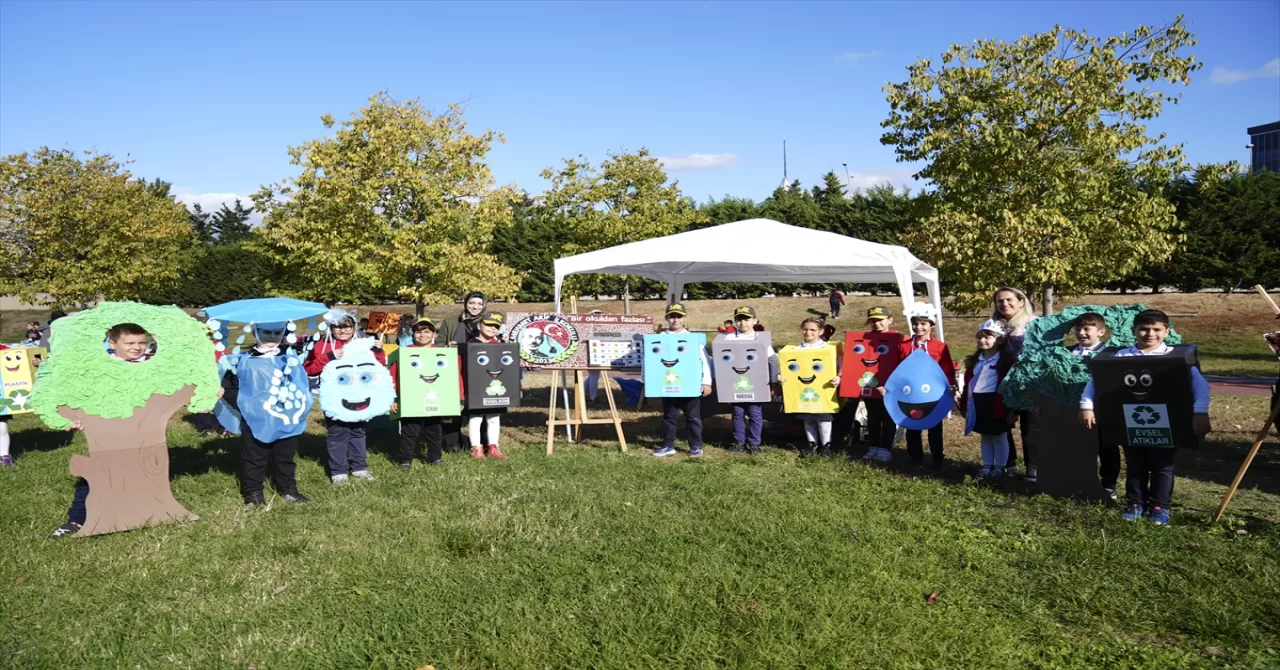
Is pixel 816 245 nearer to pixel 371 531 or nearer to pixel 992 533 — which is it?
pixel 992 533

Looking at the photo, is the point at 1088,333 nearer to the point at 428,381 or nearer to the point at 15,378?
the point at 428,381

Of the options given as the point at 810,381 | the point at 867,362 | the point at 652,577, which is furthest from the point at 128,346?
the point at 867,362

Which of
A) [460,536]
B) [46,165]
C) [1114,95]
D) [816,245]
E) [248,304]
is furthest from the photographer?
[46,165]

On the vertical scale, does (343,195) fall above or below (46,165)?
below

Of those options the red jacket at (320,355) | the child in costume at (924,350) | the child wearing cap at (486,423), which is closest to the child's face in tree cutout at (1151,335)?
the child in costume at (924,350)

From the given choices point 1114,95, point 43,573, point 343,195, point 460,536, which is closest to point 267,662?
point 460,536

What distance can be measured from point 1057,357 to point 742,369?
3.29m

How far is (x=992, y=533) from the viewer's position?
19.1 feet

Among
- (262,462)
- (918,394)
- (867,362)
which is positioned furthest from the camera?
(867,362)

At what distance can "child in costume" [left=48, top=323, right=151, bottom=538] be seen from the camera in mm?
6234

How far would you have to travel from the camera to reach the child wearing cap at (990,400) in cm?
752

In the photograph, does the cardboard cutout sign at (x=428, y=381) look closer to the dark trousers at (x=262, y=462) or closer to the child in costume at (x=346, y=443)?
the child in costume at (x=346, y=443)

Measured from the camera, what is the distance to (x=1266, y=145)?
2751 inches

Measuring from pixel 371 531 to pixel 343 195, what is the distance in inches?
591
